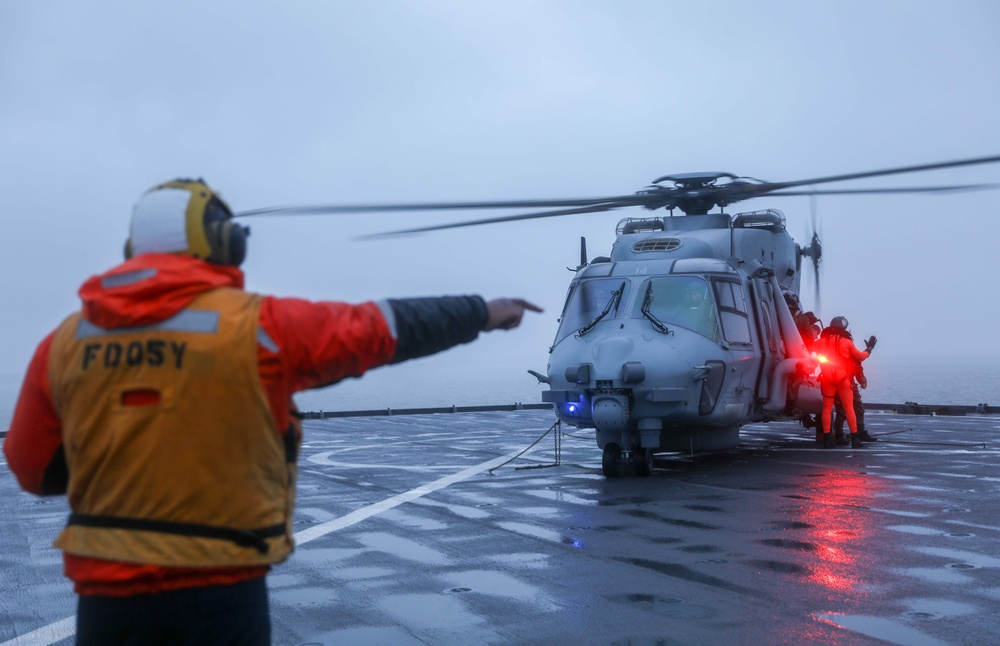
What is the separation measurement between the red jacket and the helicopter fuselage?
371 inches

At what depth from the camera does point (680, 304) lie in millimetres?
13586

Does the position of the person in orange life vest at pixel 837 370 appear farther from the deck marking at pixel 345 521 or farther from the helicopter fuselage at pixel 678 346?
the deck marking at pixel 345 521

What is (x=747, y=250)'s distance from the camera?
15.5 metres

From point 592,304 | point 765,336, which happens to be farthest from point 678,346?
point 765,336

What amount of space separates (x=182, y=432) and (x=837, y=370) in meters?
15.1

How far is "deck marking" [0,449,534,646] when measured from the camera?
5973 mm

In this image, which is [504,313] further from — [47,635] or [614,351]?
[614,351]

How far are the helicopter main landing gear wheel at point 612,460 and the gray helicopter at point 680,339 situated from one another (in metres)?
0.01

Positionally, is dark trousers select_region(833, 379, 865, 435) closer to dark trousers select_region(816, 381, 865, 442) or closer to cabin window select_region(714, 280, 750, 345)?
dark trousers select_region(816, 381, 865, 442)

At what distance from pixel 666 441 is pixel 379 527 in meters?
5.77

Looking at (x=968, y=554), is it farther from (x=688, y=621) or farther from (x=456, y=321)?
(x=456, y=321)

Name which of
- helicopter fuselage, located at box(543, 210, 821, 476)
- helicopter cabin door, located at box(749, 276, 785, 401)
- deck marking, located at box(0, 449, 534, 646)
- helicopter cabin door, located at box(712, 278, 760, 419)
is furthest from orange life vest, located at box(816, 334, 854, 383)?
deck marking, located at box(0, 449, 534, 646)

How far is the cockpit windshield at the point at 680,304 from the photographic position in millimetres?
13391

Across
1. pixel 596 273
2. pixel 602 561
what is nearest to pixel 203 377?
pixel 602 561
